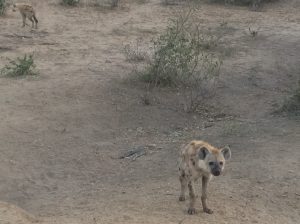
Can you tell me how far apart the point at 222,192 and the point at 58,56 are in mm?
5792

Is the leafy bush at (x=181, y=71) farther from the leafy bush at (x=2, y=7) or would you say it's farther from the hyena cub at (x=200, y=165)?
the leafy bush at (x=2, y=7)

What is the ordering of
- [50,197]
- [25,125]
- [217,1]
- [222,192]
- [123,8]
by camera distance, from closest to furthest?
[222,192], [50,197], [25,125], [123,8], [217,1]

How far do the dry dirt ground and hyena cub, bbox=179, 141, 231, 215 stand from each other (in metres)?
0.18

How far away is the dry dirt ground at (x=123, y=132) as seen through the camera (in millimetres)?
5574

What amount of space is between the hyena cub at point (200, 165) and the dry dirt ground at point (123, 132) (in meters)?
0.18

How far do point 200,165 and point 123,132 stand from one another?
282 cm

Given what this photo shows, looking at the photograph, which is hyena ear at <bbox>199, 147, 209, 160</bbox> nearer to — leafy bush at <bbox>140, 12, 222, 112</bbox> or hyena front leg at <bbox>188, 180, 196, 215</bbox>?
hyena front leg at <bbox>188, 180, 196, 215</bbox>

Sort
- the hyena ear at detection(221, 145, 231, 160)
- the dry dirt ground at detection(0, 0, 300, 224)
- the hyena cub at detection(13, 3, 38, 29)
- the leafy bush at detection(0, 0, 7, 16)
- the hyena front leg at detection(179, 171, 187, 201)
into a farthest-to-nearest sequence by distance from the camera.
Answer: the leafy bush at detection(0, 0, 7, 16) → the hyena cub at detection(13, 3, 38, 29) → the dry dirt ground at detection(0, 0, 300, 224) → the hyena front leg at detection(179, 171, 187, 201) → the hyena ear at detection(221, 145, 231, 160)

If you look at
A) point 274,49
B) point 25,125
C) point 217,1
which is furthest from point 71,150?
point 217,1

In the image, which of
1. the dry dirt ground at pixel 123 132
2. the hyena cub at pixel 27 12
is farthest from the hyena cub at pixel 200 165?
the hyena cub at pixel 27 12

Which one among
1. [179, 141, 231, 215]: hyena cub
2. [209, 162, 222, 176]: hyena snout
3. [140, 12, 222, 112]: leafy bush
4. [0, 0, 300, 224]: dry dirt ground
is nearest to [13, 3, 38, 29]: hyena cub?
[0, 0, 300, 224]: dry dirt ground

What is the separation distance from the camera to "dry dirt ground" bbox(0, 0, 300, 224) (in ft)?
18.3

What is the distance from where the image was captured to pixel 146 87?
928 cm

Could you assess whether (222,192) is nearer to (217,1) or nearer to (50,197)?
(50,197)
